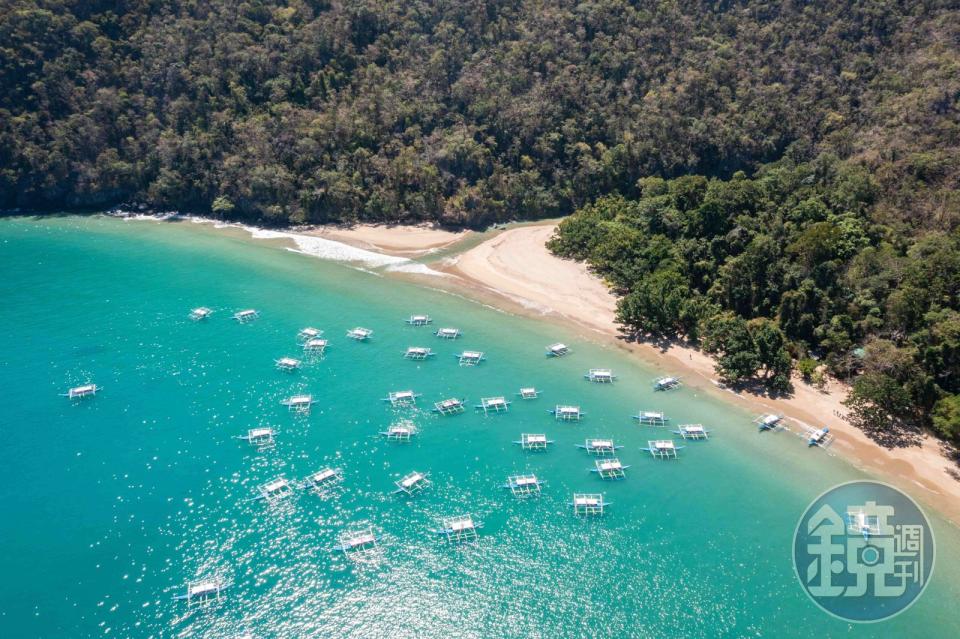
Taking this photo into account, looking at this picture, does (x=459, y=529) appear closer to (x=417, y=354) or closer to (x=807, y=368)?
(x=417, y=354)

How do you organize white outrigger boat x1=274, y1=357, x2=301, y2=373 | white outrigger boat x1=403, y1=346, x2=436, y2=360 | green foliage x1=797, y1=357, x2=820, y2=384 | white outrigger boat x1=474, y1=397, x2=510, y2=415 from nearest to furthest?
white outrigger boat x1=474, y1=397, x2=510, y2=415, green foliage x1=797, y1=357, x2=820, y2=384, white outrigger boat x1=274, y1=357, x2=301, y2=373, white outrigger boat x1=403, y1=346, x2=436, y2=360

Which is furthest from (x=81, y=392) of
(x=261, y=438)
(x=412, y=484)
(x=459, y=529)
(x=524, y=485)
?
(x=524, y=485)

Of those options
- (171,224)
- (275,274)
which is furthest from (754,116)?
(171,224)

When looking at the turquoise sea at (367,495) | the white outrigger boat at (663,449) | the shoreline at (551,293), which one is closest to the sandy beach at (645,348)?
the shoreline at (551,293)

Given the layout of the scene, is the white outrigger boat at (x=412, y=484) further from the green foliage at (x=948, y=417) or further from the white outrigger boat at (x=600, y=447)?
the green foliage at (x=948, y=417)

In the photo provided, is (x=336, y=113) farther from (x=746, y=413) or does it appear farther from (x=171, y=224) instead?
(x=746, y=413)

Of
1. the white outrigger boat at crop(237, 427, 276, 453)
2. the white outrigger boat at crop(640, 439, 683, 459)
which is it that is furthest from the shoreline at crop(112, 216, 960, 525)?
the white outrigger boat at crop(237, 427, 276, 453)

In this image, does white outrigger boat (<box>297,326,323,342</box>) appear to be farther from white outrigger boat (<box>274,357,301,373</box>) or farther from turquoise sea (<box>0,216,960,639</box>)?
white outrigger boat (<box>274,357,301,373</box>)
